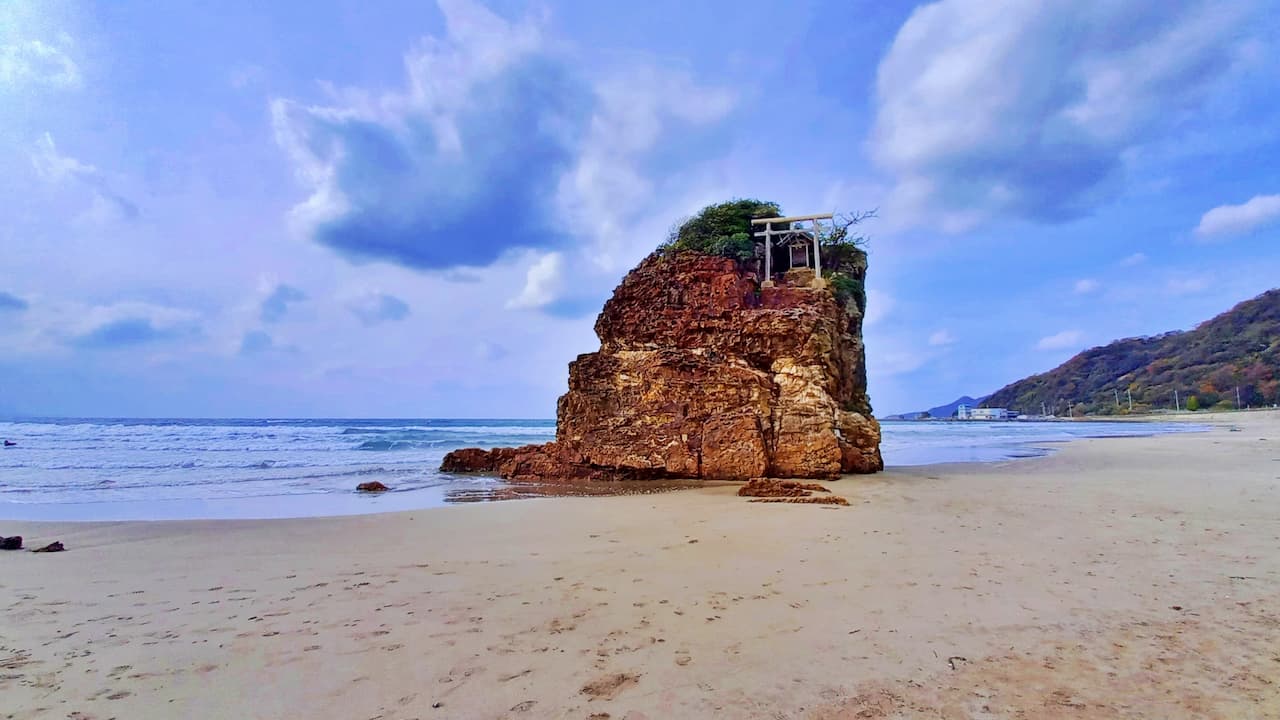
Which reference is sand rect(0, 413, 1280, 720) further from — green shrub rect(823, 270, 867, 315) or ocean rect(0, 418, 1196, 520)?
green shrub rect(823, 270, 867, 315)

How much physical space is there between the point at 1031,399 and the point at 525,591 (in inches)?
5260

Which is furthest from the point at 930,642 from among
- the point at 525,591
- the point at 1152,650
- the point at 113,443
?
the point at 113,443

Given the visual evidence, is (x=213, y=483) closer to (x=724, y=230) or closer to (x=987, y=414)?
(x=724, y=230)

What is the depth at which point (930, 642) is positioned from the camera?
10.8 ft

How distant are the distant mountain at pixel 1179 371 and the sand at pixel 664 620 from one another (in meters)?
90.7

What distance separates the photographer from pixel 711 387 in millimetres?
13438

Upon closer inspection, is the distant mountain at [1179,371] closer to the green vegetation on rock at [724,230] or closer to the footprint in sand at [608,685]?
the green vegetation on rock at [724,230]

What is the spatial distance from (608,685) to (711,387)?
10.8 m

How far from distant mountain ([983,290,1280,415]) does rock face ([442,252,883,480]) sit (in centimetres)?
8387

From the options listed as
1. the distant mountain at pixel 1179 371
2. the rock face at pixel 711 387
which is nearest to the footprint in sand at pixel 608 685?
the rock face at pixel 711 387

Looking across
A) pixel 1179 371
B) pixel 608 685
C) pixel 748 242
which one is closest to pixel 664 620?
pixel 608 685

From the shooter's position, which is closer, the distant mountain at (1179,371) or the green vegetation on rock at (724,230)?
the green vegetation on rock at (724,230)

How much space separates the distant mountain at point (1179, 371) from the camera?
70637 millimetres

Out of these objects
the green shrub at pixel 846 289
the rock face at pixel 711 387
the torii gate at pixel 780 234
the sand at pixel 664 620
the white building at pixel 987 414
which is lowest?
the white building at pixel 987 414
